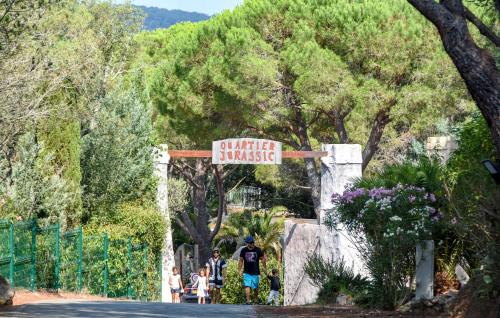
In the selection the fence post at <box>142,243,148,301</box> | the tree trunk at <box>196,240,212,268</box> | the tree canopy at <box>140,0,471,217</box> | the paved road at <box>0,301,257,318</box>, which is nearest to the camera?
the paved road at <box>0,301,257,318</box>

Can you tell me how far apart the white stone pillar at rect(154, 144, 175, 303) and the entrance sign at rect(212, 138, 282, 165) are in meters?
1.60

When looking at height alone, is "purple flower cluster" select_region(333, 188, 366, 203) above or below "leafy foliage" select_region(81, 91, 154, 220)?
below

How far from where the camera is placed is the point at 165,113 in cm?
4197

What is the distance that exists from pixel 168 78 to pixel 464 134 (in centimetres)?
2581

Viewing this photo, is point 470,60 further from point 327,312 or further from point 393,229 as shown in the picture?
point 327,312

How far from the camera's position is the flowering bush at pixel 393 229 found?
51.9 ft

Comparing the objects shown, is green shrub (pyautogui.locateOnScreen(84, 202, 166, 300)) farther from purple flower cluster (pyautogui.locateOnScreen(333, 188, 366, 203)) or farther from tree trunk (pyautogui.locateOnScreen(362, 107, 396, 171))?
purple flower cluster (pyautogui.locateOnScreen(333, 188, 366, 203))

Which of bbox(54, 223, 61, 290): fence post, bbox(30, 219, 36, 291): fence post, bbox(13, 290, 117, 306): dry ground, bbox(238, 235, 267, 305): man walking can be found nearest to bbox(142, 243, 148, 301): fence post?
bbox(238, 235, 267, 305): man walking

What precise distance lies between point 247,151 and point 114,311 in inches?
599

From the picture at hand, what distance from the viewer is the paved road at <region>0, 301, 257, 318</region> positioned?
51.4 ft

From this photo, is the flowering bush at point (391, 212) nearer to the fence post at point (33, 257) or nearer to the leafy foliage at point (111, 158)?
the fence post at point (33, 257)

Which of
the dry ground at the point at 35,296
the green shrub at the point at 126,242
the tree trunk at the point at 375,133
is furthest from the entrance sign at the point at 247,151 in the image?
the dry ground at the point at 35,296

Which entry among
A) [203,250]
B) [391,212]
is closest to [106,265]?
[391,212]

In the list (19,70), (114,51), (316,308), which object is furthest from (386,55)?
(316,308)
